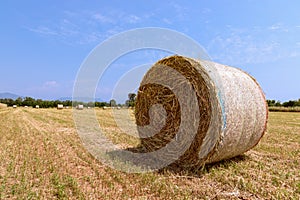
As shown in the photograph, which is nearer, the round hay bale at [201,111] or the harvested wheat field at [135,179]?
the harvested wheat field at [135,179]

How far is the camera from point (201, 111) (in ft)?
14.3

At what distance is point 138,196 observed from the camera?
3.11 m

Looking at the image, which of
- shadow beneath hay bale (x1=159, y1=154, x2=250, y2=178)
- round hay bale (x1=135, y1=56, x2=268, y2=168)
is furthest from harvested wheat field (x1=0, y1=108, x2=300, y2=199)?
round hay bale (x1=135, y1=56, x2=268, y2=168)

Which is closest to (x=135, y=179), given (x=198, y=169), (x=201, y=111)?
Answer: (x=198, y=169)

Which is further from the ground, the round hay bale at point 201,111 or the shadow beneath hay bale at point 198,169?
the round hay bale at point 201,111

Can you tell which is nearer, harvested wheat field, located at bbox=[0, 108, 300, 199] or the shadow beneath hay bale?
harvested wheat field, located at bbox=[0, 108, 300, 199]

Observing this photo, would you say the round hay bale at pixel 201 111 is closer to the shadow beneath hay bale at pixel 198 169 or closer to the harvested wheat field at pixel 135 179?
the shadow beneath hay bale at pixel 198 169

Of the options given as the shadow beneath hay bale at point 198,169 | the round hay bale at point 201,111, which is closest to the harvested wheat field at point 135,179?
the shadow beneath hay bale at point 198,169

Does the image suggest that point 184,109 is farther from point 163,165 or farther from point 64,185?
point 64,185

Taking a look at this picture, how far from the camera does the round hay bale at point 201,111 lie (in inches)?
162

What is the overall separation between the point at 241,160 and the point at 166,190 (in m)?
2.37

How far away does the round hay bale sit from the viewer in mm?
4125

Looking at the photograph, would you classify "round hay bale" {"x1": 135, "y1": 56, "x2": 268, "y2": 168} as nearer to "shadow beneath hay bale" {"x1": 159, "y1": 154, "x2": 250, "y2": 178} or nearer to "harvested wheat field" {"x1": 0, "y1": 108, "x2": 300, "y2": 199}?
"shadow beneath hay bale" {"x1": 159, "y1": 154, "x2": 250, "y2": 178}

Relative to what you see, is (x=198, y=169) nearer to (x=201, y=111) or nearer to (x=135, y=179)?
(x=201, y=111)
